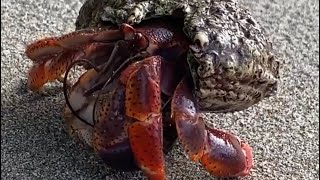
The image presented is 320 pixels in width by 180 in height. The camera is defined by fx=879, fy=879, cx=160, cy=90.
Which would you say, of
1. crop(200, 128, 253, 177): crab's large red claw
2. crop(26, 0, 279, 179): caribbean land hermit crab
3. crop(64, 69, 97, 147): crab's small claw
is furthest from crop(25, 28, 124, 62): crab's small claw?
crop(200, 128, 253, 177): crab's large red claw

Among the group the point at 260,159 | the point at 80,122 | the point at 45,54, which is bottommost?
the point at 260,159

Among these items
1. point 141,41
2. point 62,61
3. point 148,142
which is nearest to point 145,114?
point 148,142

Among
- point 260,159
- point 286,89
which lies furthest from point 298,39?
point 260,159

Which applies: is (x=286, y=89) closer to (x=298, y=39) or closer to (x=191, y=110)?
(x=298, y=39)

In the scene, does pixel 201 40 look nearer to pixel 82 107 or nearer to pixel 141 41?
pixel 141 41

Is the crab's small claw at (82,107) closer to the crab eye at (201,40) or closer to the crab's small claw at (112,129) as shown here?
the crab's small claw at (112,129)

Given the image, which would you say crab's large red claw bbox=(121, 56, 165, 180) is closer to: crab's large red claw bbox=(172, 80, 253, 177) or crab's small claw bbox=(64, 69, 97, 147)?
A: crab's large red claw bbox=(172, 80, 253, 177)
